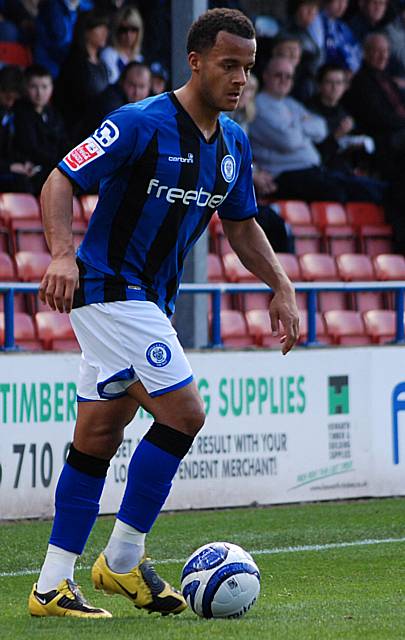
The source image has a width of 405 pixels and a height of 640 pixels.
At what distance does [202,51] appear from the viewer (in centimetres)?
483

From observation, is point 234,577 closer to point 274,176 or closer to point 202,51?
point 202,51

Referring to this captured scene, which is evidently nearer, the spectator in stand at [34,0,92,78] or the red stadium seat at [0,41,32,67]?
the spectator in stand at [34,0,92,78]

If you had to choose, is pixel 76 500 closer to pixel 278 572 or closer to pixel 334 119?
pixel 278 572

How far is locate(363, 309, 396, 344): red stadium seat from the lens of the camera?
11844 mm

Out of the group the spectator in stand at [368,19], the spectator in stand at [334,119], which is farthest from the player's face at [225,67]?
the spectator in stand at [368,19]

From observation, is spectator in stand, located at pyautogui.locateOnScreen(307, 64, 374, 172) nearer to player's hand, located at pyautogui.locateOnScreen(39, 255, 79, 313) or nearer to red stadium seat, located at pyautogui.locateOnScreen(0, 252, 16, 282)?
red stadium seat, located at pyautogui.locateOnScreen(0, 252, 16, 282)

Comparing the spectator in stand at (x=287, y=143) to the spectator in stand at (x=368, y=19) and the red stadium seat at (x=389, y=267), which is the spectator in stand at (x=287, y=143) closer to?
the red stadium seat at (x=389, y=267)

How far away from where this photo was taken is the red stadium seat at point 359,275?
12.5 m

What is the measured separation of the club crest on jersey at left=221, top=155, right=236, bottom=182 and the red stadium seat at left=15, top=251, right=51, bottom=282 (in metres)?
5.73

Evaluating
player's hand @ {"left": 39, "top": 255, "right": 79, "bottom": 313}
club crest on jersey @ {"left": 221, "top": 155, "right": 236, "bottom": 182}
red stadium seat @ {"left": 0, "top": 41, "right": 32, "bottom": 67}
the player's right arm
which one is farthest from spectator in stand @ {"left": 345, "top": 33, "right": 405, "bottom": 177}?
player's hand @ {"left": 39, "top": 255, "right": 79, "bottom": 313}

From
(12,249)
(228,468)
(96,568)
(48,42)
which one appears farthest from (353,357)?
(96,568)

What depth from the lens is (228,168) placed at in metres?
5.07

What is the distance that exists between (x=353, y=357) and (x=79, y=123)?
350cm

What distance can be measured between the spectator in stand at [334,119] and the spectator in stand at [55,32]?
2704 millimetres
